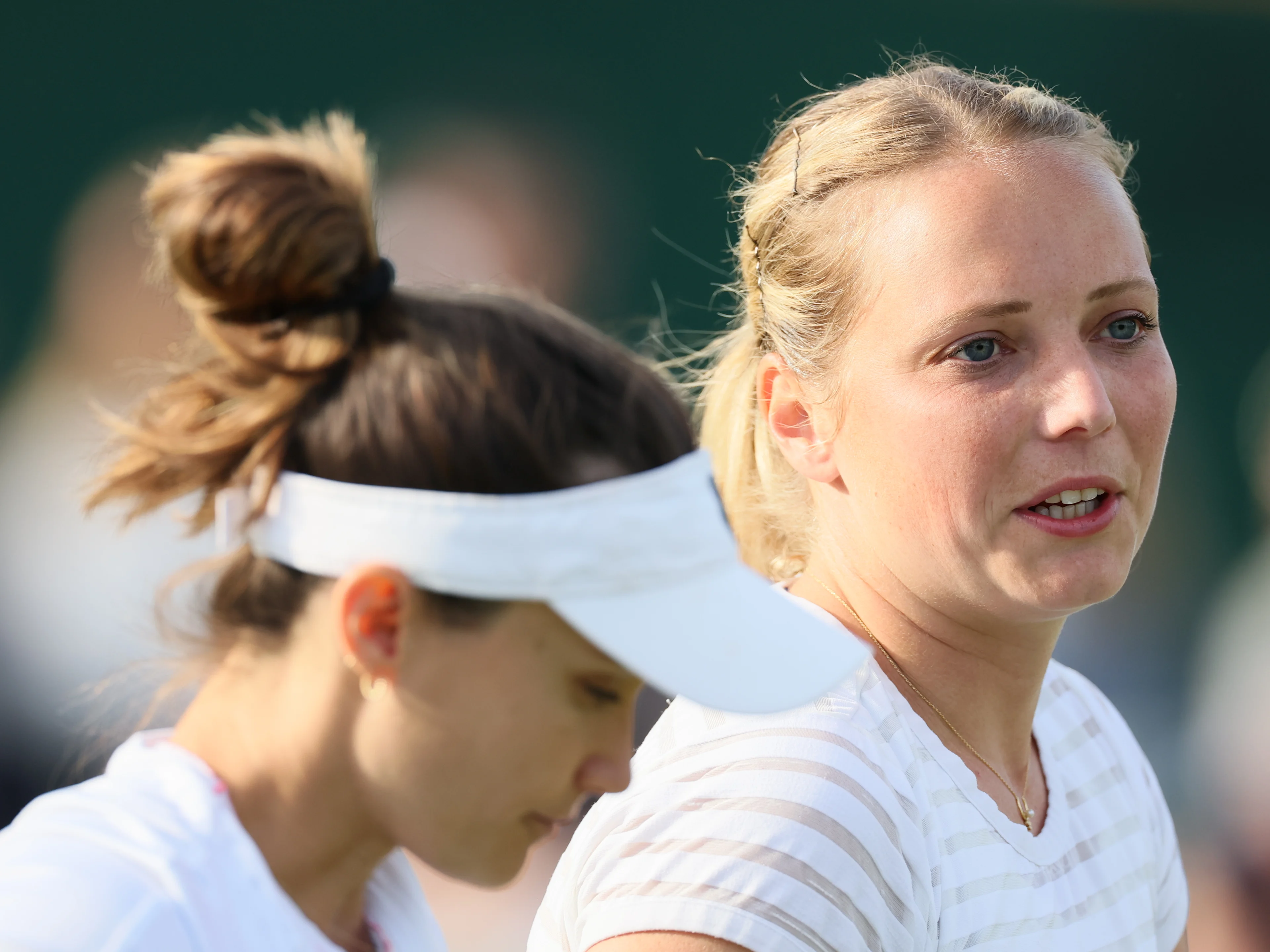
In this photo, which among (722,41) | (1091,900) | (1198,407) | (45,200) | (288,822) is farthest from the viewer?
(1198,407)

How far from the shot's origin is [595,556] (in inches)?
43.3

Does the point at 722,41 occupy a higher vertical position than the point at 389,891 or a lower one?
higher

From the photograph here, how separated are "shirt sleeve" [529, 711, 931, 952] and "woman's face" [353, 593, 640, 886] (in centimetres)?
28

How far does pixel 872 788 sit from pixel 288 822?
2.14 ft

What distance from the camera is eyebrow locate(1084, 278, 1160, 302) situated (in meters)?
1.66

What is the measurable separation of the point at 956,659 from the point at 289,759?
969 millimetres

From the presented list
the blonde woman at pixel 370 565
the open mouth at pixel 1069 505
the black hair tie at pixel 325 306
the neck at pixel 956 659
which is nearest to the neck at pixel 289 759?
the blonde woman at pixel 370 565

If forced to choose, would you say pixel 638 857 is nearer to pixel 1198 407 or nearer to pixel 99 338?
pixel 99 338

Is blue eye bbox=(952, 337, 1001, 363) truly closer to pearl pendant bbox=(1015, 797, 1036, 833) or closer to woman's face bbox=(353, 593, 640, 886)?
pearl pendant bbox=(1015, 797, 1036, 833)

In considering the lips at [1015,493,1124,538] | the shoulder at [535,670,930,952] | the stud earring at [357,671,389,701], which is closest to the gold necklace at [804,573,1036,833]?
the shoulder at [535,670,930,952]

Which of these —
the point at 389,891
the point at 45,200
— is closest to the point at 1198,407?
the point at 45,200

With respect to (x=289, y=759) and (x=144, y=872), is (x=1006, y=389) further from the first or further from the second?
(x=144, y=872)

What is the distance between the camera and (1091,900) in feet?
5.50

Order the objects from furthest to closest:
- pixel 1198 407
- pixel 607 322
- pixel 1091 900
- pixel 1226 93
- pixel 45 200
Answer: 1. pixel 1226 93
2. pixel 1198 407
3. pixel 607 322
4. pixel 45 200
5. pixel 1091 900
